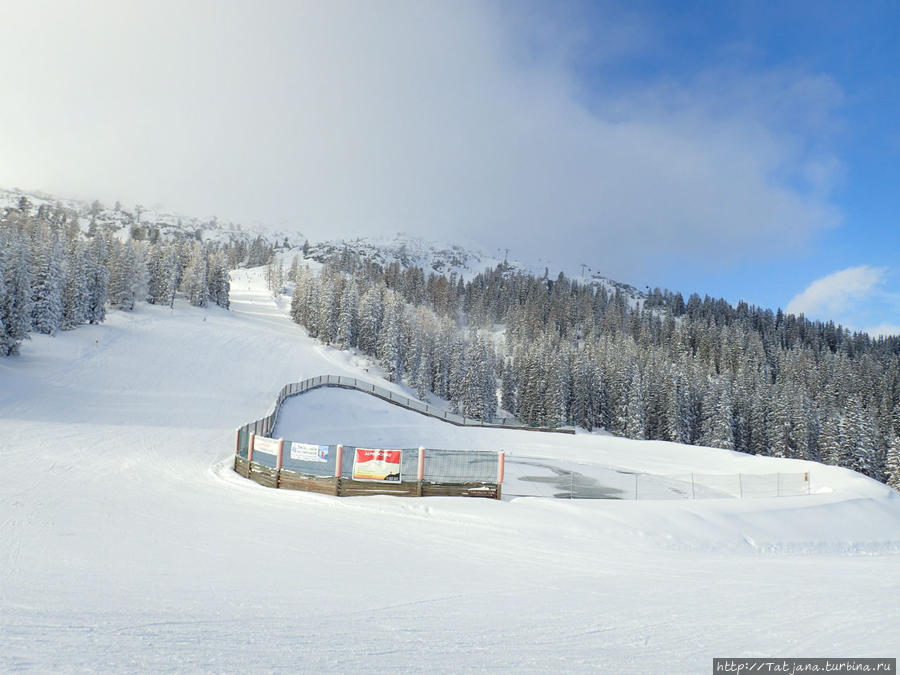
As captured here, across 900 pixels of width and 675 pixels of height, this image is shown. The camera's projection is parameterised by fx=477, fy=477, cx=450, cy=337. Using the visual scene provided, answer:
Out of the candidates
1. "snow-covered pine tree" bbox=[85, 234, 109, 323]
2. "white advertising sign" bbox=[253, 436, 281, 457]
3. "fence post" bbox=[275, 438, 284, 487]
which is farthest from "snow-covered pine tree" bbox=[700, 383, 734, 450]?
"snow-covered pine tree" bbox=[85, 234, 109, 323]

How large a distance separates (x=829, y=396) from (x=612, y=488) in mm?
94323

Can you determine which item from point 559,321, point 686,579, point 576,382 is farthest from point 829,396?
point 686,579

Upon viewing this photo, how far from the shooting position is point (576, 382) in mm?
83312

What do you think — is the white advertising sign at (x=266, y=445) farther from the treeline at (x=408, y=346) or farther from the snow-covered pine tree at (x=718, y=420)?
the snow-covered pine tree at (x=718, y=420)

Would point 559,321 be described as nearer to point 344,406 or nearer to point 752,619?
point 344,406

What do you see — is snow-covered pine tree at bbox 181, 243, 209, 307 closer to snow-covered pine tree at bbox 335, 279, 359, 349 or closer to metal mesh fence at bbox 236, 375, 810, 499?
snow-covered pine tree at bbox 335, 279, 359, 349

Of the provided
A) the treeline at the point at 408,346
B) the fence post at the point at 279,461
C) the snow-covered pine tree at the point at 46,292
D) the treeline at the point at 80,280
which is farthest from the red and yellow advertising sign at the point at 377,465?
the treeline at the point at 408,346

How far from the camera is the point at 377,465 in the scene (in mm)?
17875

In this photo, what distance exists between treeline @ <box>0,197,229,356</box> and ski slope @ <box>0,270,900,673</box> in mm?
26755

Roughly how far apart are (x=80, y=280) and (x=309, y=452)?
2442 inches

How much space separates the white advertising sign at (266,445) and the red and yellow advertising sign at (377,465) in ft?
12.7

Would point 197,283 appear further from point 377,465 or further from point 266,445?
point 377,465

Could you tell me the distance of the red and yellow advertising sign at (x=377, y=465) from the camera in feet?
58.2

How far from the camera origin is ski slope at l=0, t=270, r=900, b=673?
17.0ft
